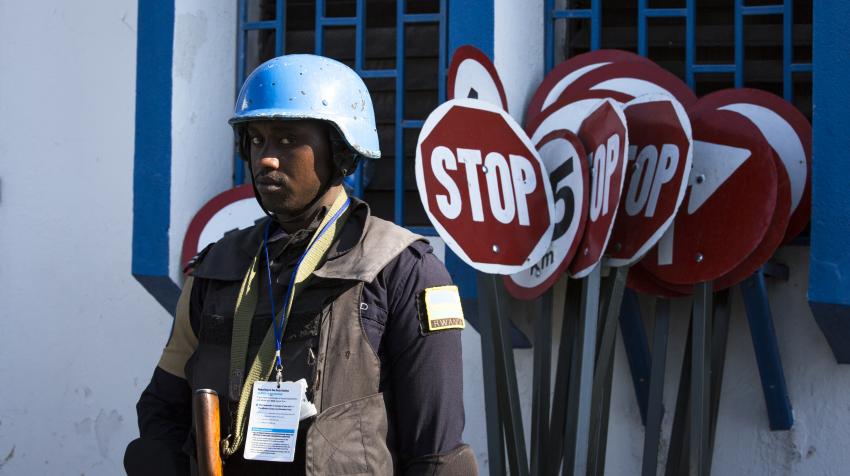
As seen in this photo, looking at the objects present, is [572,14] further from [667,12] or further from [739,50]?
[739,50]

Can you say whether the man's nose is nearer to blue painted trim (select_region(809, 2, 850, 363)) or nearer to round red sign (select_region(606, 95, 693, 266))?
round red sign (select_region(606, 95, 693, 266))

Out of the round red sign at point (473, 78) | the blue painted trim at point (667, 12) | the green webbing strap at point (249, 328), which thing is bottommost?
the green webbing strap at point (249, 328)

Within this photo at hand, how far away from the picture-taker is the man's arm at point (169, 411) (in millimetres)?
2492

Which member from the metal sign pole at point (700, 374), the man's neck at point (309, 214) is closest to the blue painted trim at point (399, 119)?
the metal sign pole at point (700, 374)

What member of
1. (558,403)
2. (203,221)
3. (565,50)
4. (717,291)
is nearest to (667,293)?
(717,291)

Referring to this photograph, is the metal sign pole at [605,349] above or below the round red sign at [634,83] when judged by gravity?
below

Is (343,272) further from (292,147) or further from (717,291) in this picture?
(717,291)

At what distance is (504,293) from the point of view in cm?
389

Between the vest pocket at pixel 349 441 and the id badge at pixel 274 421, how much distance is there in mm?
36

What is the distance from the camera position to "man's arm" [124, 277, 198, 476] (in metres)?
2.49

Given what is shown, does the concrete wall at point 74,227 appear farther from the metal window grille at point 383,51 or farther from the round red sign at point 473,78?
the round red sign at point 473,78

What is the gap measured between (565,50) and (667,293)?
3.52ft

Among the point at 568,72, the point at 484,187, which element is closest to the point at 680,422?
the point at 484,187

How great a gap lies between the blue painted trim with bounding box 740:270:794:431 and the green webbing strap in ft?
6.24
